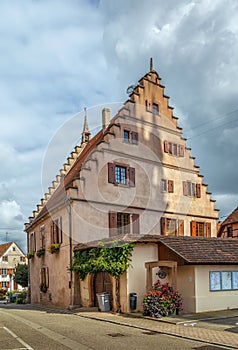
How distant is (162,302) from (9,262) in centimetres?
6925

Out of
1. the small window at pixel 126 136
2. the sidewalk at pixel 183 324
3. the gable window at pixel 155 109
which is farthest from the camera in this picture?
the gable window at pixel 155 109

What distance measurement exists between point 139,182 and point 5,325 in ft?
47.7

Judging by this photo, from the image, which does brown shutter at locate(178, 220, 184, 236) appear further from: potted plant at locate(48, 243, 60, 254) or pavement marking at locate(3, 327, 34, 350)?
pavement marking at locate(3, 327, 34, 350)

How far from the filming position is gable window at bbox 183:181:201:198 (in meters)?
32.9

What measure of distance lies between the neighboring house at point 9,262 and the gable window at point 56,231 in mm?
54220

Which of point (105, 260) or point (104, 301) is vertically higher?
point (105, 260)

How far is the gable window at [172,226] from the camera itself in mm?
30750

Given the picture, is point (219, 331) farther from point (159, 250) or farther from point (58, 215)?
point (58, 215)

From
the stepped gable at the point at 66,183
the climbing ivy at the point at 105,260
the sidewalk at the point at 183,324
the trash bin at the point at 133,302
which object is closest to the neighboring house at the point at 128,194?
the stepped gable at the point at 66,183

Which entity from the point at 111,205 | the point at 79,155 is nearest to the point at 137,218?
the point at 111,205

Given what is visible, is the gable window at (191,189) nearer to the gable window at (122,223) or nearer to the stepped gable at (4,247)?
the gable window at (122,223)

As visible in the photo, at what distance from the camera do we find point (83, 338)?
45.3ft

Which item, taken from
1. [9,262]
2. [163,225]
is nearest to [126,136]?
[163,225]

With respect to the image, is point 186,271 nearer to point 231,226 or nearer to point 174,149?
point 174,149
